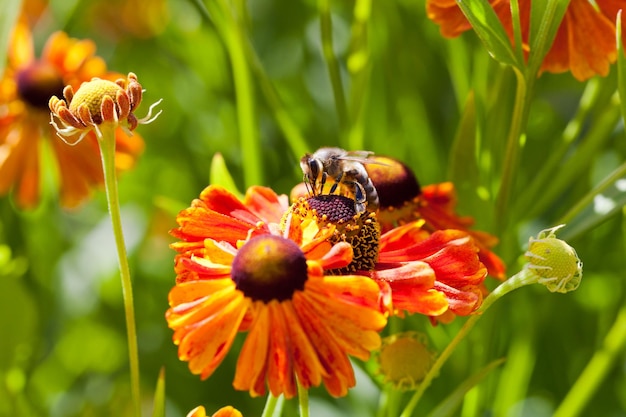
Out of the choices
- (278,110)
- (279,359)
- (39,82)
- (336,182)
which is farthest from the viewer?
(39,82)

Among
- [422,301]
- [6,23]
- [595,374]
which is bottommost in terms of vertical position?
[595,374]

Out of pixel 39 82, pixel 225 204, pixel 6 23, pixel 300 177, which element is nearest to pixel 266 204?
pixel 225 204

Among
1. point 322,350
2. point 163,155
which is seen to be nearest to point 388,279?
point 322,350

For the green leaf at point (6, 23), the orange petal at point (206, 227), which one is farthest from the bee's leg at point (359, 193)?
the green leaf at point (6, 23)

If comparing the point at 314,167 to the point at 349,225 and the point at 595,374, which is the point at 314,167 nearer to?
the point at 349,225

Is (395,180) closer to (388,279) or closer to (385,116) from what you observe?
(388,279)

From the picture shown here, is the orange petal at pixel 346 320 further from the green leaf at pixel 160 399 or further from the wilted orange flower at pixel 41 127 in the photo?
the wilted orange flower at pixel 41 127
